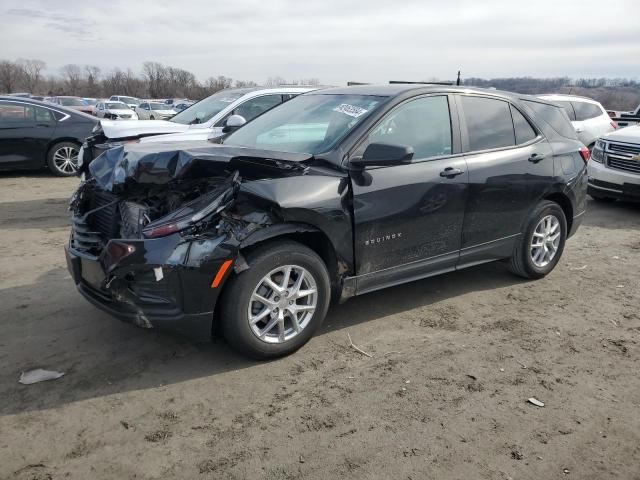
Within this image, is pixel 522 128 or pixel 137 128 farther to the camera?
pixel 137 128

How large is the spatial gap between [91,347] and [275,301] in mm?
1391

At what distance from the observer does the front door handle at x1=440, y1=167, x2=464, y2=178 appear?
4.23 m

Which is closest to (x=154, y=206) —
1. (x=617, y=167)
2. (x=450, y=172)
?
(x=450, y=172)

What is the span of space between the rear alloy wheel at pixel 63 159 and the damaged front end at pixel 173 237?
25.0 feet

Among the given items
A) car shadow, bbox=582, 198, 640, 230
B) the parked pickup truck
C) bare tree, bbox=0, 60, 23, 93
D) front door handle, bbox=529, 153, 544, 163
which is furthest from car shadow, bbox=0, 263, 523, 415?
bare tree, bbox=0, 60, 23, 93

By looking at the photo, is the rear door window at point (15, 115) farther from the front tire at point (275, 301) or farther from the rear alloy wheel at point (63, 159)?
the front tire at point (275, 301)

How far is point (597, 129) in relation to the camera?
1166cm

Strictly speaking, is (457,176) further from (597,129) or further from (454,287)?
(597,129)

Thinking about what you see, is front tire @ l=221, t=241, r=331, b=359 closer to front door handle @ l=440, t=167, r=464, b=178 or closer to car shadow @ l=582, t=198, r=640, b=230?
front door handle @ l=440, t=167, r=464, b=178

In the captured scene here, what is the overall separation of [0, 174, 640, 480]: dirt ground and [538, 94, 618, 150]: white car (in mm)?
7477

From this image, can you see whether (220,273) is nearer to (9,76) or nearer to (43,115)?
(43,115)

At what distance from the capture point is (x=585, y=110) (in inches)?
466

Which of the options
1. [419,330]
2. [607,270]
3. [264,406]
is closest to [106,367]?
[264,406]

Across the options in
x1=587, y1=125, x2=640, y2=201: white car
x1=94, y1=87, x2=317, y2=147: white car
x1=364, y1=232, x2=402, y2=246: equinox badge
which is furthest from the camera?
x1=587, y1=125, x2=640, y2=201: white car
